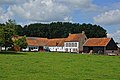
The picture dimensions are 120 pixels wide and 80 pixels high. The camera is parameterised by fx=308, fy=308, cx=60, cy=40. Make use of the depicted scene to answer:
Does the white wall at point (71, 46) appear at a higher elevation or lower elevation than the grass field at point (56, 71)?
higher

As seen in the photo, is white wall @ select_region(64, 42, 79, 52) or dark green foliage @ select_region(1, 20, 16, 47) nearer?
A: dark green foliage @ select_region(1, 20, 16, 47)

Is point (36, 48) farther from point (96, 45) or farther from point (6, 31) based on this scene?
point (6, 31)

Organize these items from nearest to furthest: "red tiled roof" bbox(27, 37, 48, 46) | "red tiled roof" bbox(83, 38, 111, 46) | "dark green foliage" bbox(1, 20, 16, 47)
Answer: "dark green foliage" bbox(1, 20, 16, 47), "red tiled roof" bbox(83, 38, 111, 46), "red tiled roof" bbox(27, 37, 48, 46)

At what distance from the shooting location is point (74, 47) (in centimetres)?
11575

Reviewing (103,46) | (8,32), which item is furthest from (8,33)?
(103,46)

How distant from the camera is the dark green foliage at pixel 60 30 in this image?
531 feet

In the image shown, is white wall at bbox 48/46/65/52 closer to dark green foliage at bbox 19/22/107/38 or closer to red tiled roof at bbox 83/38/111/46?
red tiled roof at bbox 83/38/111/46

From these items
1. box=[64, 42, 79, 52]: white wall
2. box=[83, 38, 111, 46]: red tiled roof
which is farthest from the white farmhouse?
box=[83, 38, 111, 46]: red tiled roof

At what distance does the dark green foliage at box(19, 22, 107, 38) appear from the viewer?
531 feet

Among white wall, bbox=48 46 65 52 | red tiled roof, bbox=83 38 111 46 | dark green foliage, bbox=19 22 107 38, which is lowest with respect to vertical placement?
white wall, bbox=48 46 65 52

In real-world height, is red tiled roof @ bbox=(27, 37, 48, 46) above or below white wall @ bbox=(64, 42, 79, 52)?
above

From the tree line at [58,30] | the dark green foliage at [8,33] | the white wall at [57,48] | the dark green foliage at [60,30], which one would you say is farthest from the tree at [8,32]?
the dark green foliage at [60,30]

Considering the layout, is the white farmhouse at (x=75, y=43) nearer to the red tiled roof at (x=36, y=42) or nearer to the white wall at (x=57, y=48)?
the white wall at (x=57, y=48)

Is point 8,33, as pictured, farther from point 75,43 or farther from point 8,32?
point 75,43
